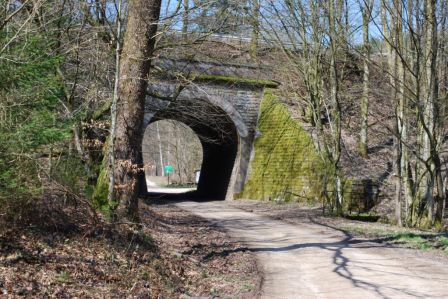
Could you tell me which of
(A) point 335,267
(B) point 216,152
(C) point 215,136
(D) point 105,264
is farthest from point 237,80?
(D) point 105,264

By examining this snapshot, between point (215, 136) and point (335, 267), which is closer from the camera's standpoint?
point (335, 267)

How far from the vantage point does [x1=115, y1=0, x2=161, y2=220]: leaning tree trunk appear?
28.0 ft

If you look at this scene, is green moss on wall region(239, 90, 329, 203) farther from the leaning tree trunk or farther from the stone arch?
the leaning tree trunk

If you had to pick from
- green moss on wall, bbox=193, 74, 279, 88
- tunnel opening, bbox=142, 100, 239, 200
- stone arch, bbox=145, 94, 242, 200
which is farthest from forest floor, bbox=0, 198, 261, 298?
green moss on wall, bbox=193, 74, 279, 88

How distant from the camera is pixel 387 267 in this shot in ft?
26.0

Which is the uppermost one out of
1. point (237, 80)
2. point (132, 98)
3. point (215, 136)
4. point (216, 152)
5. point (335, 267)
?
point (237, 80)

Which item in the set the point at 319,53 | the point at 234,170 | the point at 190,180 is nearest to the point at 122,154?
Answer: the point at 319,53

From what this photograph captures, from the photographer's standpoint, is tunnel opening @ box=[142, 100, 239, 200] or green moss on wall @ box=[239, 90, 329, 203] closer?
green moss on wall @ box=[239, 90, 329, 203]

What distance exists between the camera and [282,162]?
21.4 m

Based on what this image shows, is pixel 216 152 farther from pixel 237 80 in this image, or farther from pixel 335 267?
pixel 335 267

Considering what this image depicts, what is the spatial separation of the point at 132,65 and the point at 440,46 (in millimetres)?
9052

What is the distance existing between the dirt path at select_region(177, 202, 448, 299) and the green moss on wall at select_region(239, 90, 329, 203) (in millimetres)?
7190

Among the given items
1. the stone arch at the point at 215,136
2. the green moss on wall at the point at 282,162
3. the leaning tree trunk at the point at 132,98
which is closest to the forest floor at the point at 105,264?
the leaning tree trunk at the point at 132,98

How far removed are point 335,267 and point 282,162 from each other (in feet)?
44.3
